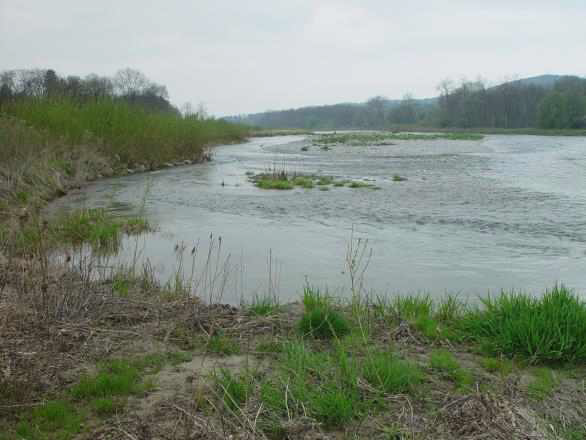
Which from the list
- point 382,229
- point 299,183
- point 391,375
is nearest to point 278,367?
point 391,375

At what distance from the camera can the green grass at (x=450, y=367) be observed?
4086mm

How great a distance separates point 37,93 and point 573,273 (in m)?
18.8

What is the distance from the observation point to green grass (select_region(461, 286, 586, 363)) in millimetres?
4559

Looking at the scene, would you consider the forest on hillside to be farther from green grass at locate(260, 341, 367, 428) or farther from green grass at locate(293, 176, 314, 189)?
green grass at locate(260, 341, 367, 428)

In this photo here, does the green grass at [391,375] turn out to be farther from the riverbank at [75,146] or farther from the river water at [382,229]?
the riverbank at [75,146]

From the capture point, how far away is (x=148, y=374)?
423 cm

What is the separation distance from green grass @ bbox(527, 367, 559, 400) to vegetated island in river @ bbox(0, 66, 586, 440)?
13mm

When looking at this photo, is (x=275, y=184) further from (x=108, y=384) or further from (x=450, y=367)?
(x=108, y=384)

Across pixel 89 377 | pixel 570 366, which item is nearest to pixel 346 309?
pixel 570 366

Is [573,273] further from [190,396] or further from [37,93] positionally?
[37,93]

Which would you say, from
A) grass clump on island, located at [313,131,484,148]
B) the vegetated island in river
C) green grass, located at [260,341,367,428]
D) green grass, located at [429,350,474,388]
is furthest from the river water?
grass clump on island, located at [313,131,484,148]

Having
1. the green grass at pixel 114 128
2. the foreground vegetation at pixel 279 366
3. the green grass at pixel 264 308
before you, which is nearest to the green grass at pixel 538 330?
the foreground vegetation at pixel 279 366

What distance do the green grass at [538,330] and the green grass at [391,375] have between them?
1103 mm

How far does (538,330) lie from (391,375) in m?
1.61
